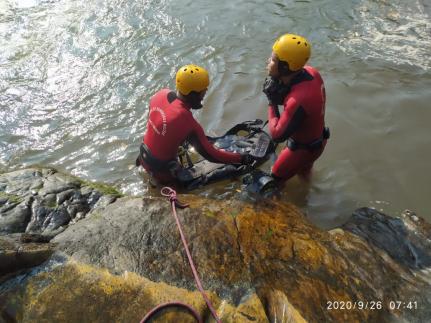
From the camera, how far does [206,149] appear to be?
5.17m

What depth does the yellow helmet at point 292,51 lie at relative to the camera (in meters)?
4.65

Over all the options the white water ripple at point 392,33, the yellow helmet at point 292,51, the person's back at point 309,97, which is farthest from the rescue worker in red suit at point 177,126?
the white water ripple at point 392,33

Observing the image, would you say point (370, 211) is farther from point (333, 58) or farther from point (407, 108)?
point (333, 58)

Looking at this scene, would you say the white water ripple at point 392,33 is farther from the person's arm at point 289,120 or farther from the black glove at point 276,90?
the person's arm at point 289,120

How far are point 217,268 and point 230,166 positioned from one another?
265cm

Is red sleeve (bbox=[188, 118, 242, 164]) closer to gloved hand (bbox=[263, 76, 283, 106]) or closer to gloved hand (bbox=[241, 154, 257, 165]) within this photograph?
gloved hand (bbox=[241, 154, 257, 165])

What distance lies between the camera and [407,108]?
23.1 feet

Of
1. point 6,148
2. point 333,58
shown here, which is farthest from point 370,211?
point 6,148

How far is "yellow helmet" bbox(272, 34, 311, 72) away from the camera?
4.65 metres

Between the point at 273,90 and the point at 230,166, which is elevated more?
the point at 273,90

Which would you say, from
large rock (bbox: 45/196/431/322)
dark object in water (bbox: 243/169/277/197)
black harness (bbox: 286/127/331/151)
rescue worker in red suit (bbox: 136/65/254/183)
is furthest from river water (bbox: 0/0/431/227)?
large rock (bbox: 45/196/431/322)

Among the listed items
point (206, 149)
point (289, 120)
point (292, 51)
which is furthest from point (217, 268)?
point (292, 51)

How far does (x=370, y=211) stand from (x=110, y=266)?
10.9 ft

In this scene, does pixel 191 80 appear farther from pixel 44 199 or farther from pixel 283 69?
pixel 44 199
